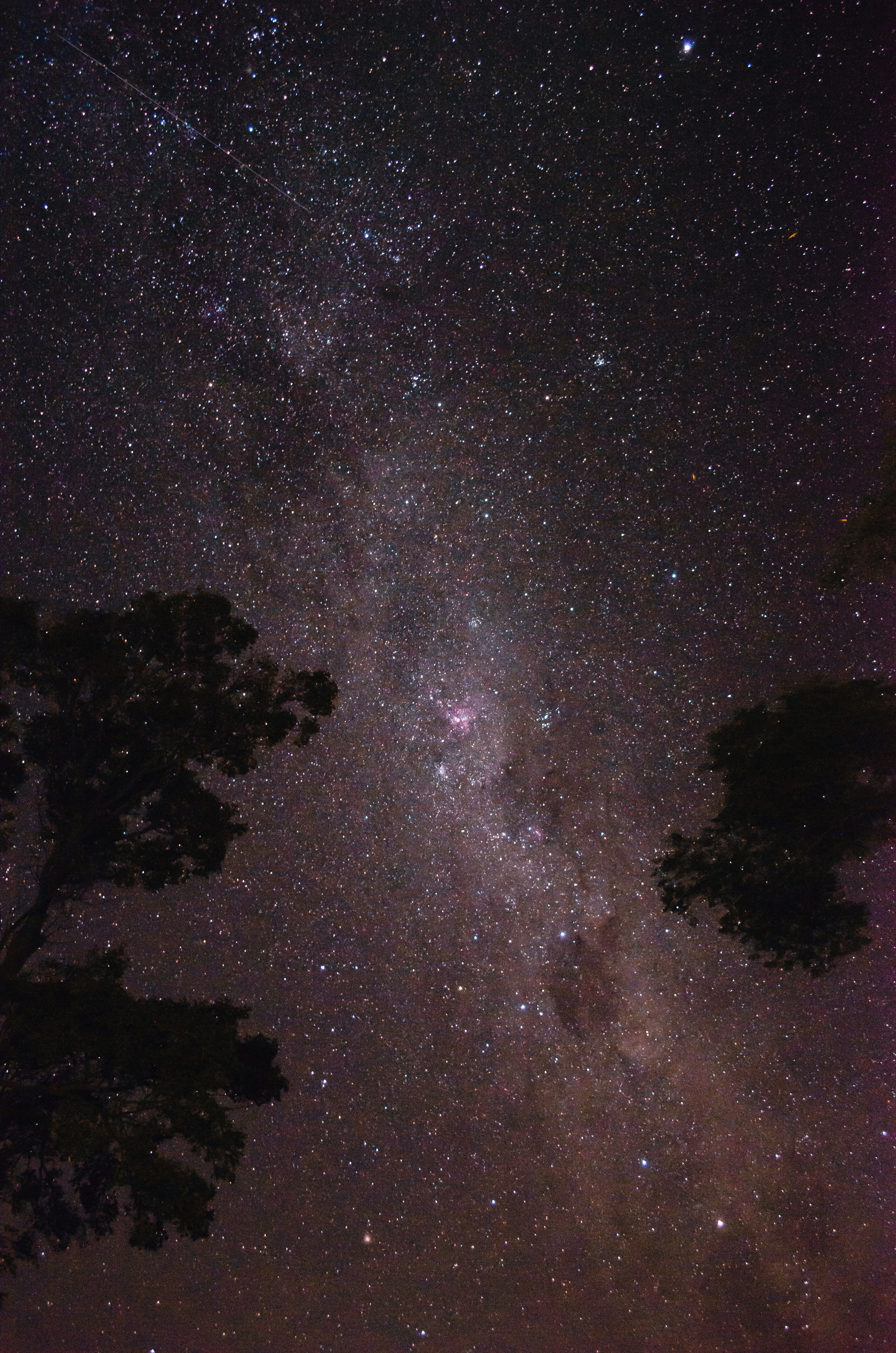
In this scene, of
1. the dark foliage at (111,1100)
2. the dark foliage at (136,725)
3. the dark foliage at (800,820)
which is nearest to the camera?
the dark foliage at (111,1100)

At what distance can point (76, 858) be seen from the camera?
5.61 metres

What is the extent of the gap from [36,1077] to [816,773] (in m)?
4.98

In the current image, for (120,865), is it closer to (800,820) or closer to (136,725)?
(136,725)

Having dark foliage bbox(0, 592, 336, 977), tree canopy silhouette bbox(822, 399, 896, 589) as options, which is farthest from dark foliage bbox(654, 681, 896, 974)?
dark foliage bbox(0, 592, 336, 977)

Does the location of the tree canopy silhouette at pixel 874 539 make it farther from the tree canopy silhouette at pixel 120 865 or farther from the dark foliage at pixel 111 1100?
the dark foliage at pixel 111 1100

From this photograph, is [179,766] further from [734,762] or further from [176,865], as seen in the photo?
[734,762]

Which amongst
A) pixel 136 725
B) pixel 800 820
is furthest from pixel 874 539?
pixel 136 725

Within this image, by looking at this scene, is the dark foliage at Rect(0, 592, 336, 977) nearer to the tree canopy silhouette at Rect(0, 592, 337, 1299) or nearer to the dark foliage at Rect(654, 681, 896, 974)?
the tree canopy silhouette at Rect(0, 592, 337, 1299)

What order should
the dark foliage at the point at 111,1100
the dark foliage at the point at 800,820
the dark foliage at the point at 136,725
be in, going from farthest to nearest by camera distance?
the dark foliage at the point at 800,820 < the dark foliage at the point at 136,725 < the dark foliage at the point at 111,1100

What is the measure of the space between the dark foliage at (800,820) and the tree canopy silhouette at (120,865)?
2919 millimetres

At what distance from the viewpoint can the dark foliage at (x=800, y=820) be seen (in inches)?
237

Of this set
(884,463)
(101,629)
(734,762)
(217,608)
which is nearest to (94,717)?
(101,629)

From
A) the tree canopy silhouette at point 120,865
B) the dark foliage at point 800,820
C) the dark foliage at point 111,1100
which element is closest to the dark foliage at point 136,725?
the tree canopy silhouette at point 120,865

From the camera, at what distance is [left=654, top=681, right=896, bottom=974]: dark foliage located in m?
6.02
